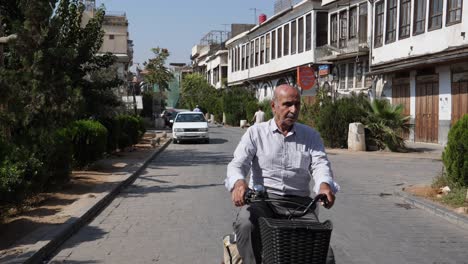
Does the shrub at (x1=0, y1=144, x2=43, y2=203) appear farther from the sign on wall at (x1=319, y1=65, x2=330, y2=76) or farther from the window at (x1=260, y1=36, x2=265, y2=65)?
the window at (x1=260, y1=36, x2=265, y2=65)

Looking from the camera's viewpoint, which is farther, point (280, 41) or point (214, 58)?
point (214, 58)

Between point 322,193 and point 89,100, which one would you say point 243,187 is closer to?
point 322,193

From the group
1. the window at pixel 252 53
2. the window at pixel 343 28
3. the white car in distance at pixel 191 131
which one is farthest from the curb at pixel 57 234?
the window at pixel 252 53

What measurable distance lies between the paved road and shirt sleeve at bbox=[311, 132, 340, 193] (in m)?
2.29

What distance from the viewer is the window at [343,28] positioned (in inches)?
1256

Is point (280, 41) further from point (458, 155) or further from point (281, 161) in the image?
point (281, 161)

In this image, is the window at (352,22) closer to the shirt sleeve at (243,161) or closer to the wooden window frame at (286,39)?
the wooden window frame at (286,39)

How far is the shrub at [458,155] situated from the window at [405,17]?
15871mm

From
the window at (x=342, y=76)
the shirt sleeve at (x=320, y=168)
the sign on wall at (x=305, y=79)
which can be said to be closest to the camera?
the shirt sleeve at (x=320, y=168)

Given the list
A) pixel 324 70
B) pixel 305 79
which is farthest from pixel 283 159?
pixel 324 70

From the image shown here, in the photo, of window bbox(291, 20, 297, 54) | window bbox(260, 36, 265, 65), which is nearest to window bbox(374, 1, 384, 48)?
window bbox(291, 20, 297, 54)

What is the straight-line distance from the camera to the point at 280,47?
42.1 meters

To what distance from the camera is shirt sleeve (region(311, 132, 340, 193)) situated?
4070mm

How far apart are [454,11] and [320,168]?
1953 centimetres
